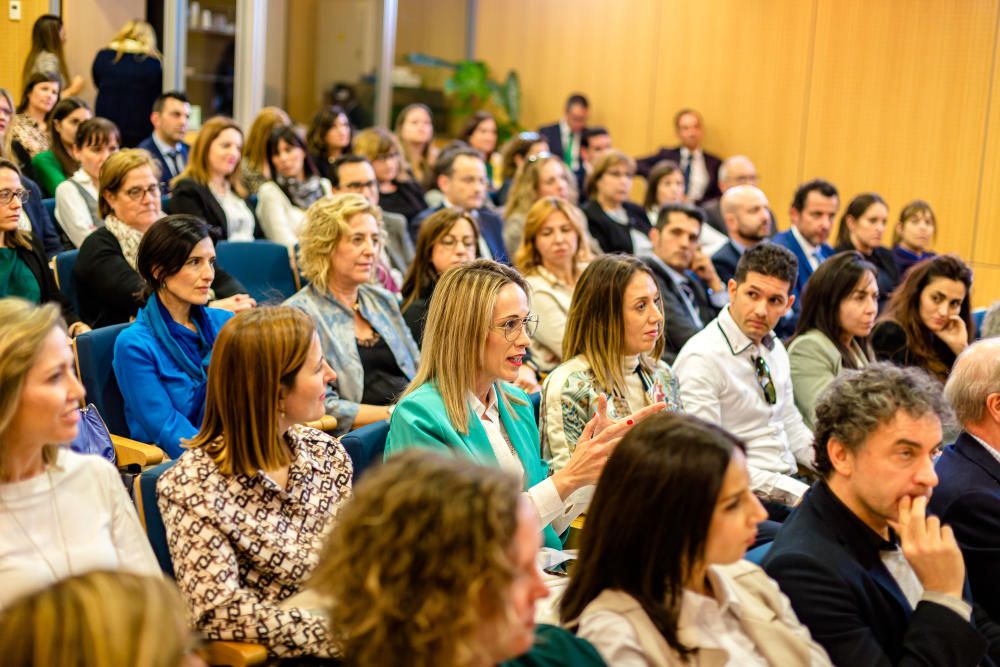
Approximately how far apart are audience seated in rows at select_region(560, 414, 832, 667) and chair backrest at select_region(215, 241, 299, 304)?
313 centimetres

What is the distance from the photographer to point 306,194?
19.9 feet

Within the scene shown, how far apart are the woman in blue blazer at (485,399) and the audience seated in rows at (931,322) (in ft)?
6.78

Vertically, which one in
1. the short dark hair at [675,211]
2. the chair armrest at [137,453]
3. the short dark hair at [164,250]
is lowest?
the chair armrest at [137,453]

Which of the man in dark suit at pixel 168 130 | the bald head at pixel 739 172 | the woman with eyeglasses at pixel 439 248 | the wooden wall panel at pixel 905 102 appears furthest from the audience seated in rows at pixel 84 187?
the wooden wall panel at pixel 905 102

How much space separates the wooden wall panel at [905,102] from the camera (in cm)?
798

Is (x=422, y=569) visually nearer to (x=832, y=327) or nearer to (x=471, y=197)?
(x=832, y=327)

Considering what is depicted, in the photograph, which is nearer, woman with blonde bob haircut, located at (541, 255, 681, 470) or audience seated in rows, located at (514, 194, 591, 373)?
woman with blonde bob haircut, located at (541, 255, 681, 470)

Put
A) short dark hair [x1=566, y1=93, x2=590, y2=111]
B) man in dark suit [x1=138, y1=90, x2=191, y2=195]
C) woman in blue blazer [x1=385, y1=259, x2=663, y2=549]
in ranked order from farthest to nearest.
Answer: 1. short dark hair [x1=566, y1=93, x2=590, y2=111]
2. man in dark suit [x1=138, y1=90, x2=191, y2=195]
3. woman in blue blazer [x1=385, y1=259, x2=663, y2=549]

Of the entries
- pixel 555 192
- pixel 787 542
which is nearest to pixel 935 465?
pixel 787 542

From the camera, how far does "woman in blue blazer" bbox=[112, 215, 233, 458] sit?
327 cm

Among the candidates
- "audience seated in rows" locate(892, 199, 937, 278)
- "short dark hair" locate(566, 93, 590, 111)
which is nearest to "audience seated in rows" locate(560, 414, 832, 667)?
"audience seated in rows" locate(892, 199, 937, 278)

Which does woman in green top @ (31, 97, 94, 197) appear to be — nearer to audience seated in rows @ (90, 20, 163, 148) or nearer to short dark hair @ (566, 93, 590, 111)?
audience seated in rows @ (90, 20, 163, 148)

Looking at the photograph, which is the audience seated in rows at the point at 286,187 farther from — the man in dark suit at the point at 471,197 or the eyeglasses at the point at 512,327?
the eyeglasses at the point at 512,327

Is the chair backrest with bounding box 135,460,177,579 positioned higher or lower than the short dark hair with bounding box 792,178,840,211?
lower
